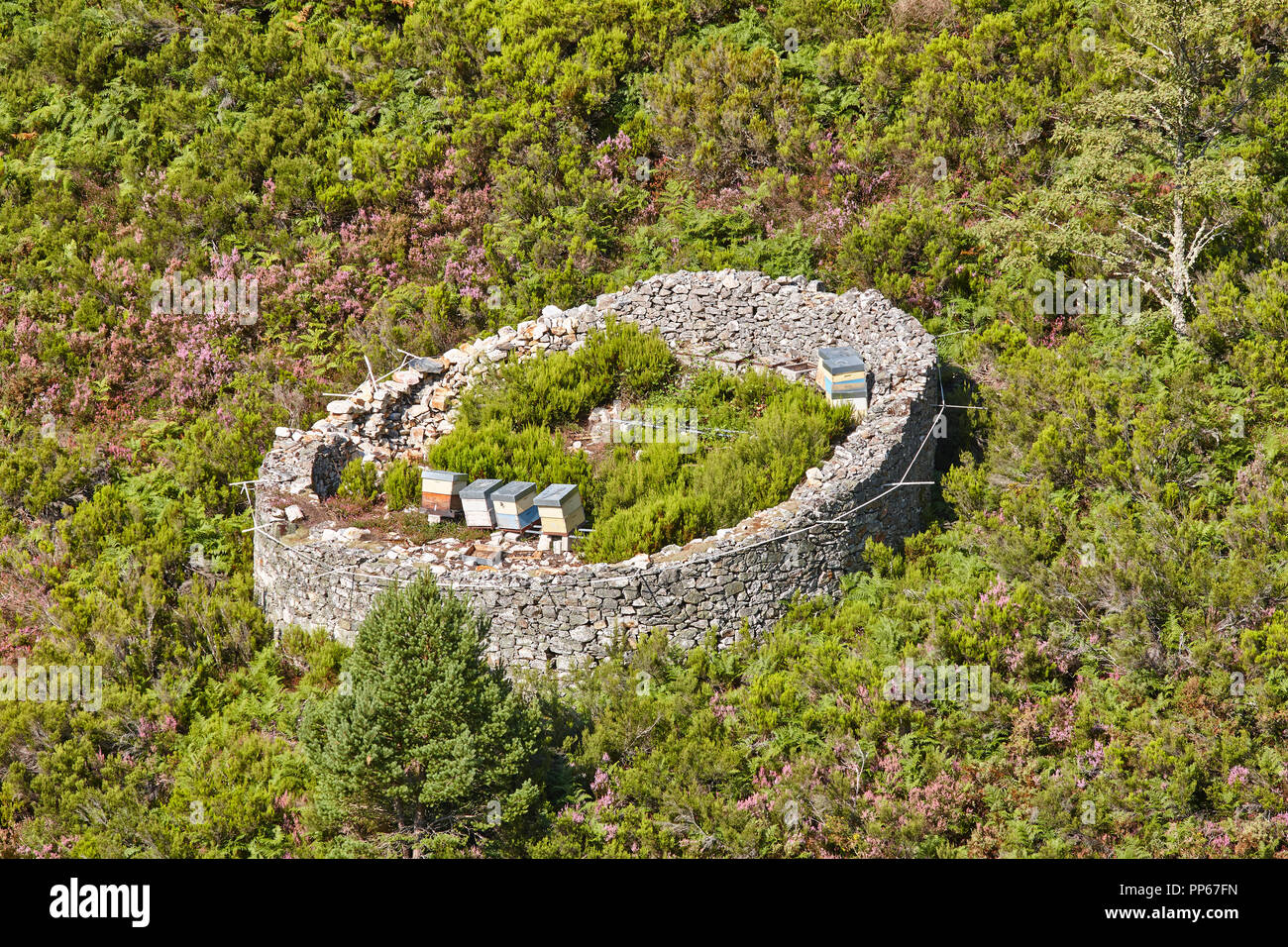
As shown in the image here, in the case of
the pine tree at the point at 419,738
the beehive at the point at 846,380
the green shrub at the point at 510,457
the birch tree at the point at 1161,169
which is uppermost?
the birch tree at the point at 1161,169

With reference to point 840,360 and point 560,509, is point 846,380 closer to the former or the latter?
point 840,360

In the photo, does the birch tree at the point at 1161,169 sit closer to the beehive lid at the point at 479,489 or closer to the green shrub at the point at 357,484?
the beehive lid at the point at 479,489

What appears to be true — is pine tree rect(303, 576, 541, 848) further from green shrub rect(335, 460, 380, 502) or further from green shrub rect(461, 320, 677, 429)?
green shrub rect(461, 320, 677, 429)

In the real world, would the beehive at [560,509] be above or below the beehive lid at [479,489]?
below

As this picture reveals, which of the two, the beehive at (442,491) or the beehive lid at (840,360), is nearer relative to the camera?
the beehive at (442,491)

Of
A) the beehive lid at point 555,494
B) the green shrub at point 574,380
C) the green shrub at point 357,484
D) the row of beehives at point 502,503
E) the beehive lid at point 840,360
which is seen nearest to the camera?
the beehive lid at point 555,494

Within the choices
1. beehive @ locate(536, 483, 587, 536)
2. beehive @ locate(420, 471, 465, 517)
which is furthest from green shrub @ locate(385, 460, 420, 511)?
beehive @ locate(536, 483, 587, 536)

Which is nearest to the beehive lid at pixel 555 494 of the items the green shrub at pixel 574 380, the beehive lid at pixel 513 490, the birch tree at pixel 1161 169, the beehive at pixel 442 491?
the beehive lid at pixel 513 490

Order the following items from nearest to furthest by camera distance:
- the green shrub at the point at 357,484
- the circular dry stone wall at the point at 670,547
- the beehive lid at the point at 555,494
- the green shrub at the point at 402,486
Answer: the circular dry stone wall at the point at 670,547
the beehive lid at the point at 555,494
the green shrub at the point at 402,486
the green shrub at the point at 357,484
